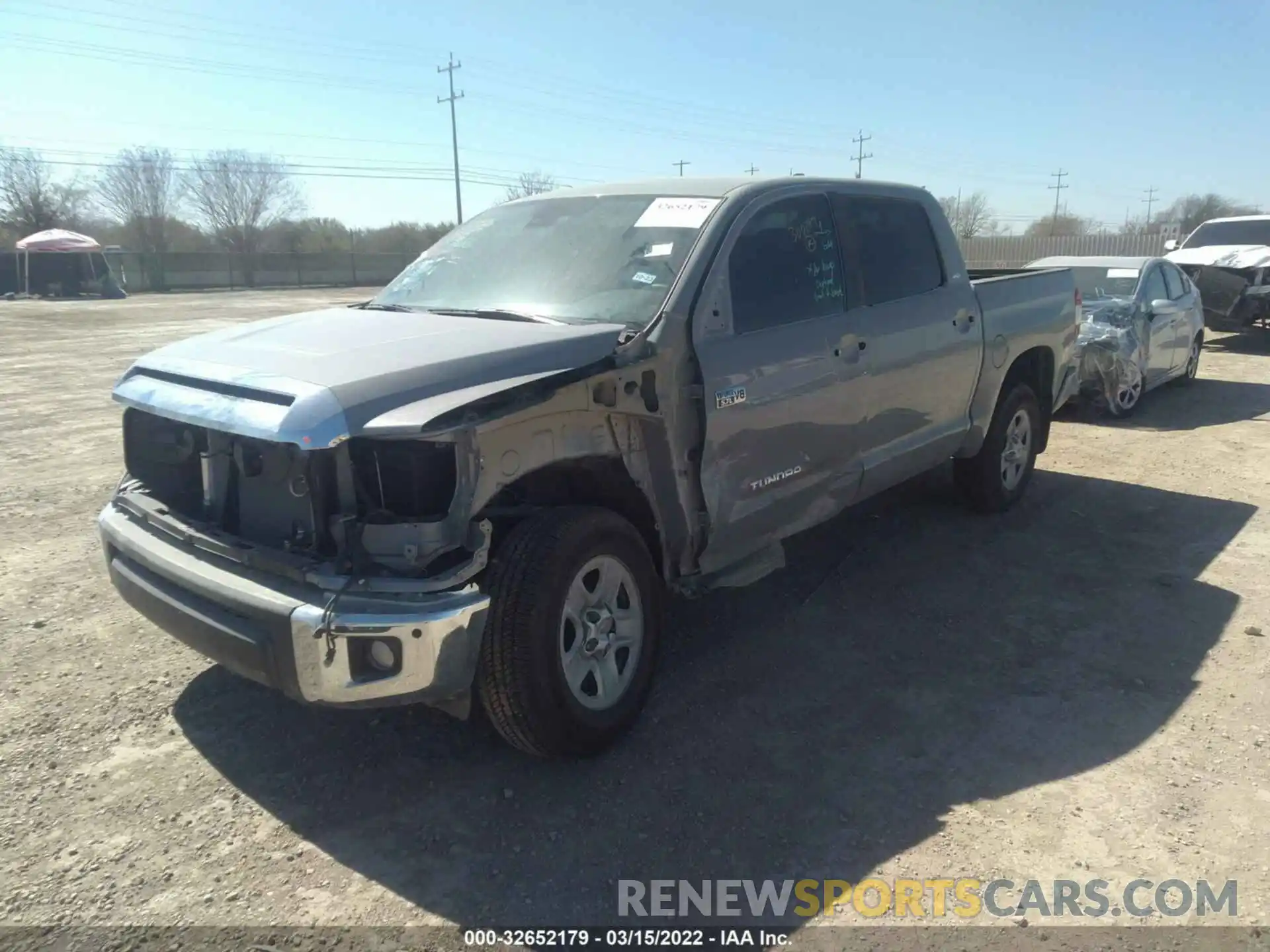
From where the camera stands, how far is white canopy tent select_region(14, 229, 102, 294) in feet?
117

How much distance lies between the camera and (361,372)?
9.29ft

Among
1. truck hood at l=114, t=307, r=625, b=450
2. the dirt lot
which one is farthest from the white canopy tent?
truck hood at l=114, t=307, r=625, b=450

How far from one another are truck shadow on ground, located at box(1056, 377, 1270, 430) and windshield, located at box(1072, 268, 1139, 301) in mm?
1261

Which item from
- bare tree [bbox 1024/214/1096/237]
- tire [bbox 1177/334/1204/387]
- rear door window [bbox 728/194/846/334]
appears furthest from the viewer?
bare tree [bbox 1024/214/1096/237]

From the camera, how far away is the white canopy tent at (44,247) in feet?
117

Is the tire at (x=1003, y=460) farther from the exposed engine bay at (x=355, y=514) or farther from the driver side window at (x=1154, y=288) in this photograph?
the driver side window at (x=1154, y=288)

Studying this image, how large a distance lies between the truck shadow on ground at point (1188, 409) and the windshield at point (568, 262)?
697 cm

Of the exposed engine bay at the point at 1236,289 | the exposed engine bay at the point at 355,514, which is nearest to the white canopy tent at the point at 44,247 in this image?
the exposed engine bay at the point at 1236,289

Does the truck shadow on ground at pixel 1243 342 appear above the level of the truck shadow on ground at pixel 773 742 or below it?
above

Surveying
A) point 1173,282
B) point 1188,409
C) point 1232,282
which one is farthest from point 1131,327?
point 1232,282

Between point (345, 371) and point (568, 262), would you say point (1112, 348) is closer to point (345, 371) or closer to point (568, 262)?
point (568, 262)

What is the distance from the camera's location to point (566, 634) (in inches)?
125

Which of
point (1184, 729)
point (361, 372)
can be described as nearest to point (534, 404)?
point (361, 372)

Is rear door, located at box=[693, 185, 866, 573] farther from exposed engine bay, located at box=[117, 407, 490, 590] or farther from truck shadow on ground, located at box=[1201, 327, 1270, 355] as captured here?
truck shadow on ground, located at box=[1201, 327, 1270, 355]
